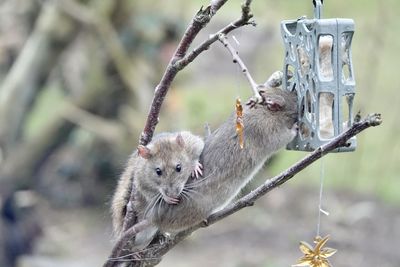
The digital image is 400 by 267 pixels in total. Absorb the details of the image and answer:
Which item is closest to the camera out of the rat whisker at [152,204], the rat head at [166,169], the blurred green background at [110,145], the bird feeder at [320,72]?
the bird feeder at [320,72]

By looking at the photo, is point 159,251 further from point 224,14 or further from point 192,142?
point 224,14

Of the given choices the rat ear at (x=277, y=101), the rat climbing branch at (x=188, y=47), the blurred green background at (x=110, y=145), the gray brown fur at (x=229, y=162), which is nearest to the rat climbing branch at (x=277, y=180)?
the gray brown fur at (x=229, y=162)

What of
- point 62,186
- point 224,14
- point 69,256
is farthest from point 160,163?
point 224,14

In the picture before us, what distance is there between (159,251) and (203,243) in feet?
18.0

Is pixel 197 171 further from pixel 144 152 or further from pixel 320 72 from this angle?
pixel 320 72

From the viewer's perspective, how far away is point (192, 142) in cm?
449

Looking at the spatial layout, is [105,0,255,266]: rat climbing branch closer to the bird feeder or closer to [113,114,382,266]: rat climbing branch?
[113,114,382,266]: rat climbing branch

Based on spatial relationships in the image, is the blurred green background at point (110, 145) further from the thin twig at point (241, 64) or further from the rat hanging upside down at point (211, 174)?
the thin twig at point (241, 64)

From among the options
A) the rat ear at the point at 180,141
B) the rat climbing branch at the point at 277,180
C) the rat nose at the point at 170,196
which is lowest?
the rat climbing branch at the point at 277,180

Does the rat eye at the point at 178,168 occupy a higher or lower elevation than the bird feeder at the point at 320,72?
lower

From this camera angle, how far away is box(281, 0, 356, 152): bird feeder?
11.4 feet

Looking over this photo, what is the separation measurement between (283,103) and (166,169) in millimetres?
692

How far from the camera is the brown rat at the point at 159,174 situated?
4.13 metres

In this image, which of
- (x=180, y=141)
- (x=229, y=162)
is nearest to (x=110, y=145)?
(x=180, y=141)
